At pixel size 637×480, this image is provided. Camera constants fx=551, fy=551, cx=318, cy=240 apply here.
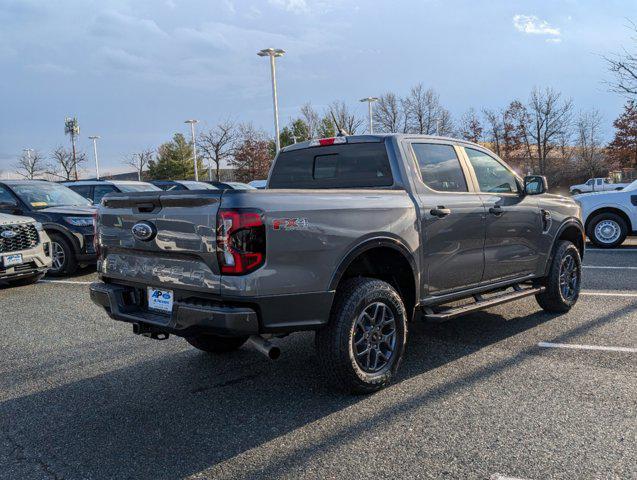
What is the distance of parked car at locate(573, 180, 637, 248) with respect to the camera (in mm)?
11500

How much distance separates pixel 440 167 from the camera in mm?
4754

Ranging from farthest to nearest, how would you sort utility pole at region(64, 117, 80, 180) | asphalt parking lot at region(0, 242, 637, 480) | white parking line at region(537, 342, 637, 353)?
utility pole at region(64, 117, 80, 180)
white parking line at region(537, 342, 637, 353)
asphalt parking lot at region(0, 242, 637, 480)

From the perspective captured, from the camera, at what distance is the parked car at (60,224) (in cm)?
938

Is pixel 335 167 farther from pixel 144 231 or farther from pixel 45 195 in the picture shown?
pixel 45 195

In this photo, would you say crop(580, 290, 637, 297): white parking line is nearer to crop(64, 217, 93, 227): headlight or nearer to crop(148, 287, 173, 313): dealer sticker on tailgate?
crop(148, 287, 173, 313): dealer sticker on tailgate

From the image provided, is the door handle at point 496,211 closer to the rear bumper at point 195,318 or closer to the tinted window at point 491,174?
the tinted window at point 491,174

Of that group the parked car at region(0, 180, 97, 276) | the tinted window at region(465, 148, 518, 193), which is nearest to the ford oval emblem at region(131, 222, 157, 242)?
the tinted window at region(465, 148, 518, 193)

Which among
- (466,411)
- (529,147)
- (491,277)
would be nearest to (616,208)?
(491,277)

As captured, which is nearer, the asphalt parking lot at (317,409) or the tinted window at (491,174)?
the asphalt parking lot at (317,409)

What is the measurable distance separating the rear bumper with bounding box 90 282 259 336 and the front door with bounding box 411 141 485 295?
1.65m

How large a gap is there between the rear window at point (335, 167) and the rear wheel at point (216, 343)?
4.86 ft

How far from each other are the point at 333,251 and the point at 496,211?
2124 millimetres

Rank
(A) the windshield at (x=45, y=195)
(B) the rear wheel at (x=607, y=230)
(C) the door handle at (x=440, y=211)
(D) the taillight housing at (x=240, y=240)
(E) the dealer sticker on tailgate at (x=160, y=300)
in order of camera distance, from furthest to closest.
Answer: (B) the rear wheel at (x=607, y=230) → (A) the windshield at (x=45, y=195) → (C) the door handle at (x=440, y=211) → (E) the dealer sticker on tailgate at (x=160, y=300) → (D) the taillight housing at (x=240, y=240)

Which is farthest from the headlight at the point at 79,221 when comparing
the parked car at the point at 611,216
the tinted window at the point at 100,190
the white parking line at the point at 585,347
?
the parked car at the point at 611,216
